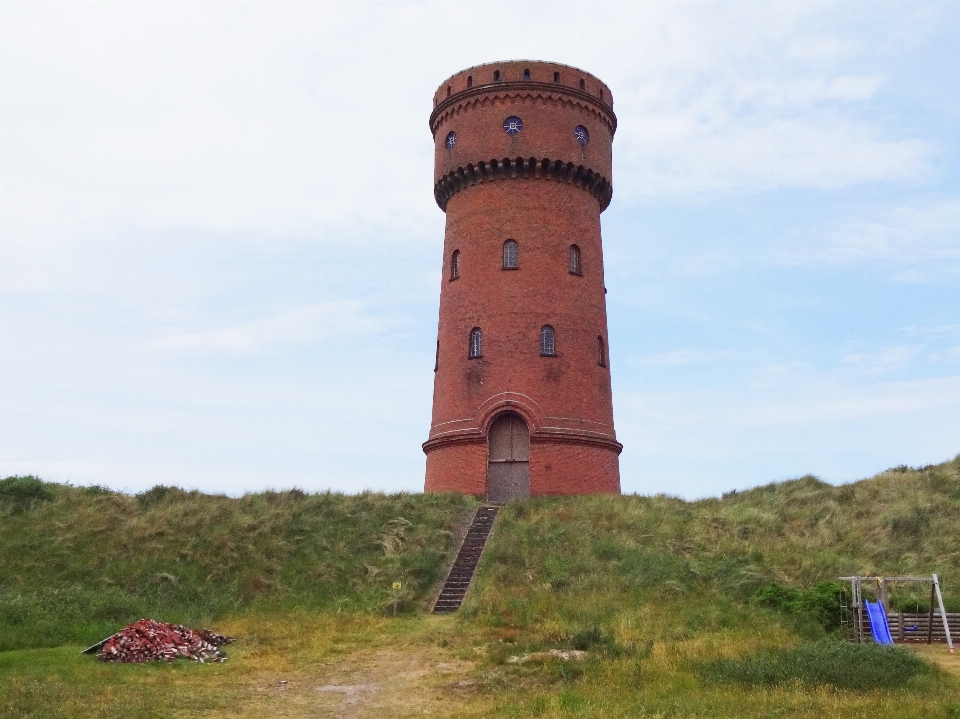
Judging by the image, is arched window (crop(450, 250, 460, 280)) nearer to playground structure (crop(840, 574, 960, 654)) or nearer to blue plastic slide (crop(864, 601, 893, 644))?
playground structure (crop(840, 574, 960, 654))

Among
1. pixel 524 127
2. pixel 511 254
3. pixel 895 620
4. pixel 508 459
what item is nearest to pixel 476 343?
pixel 511 254

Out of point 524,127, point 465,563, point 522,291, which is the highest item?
point 524,127

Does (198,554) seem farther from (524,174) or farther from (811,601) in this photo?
(524,174)

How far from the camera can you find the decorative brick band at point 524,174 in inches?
1112

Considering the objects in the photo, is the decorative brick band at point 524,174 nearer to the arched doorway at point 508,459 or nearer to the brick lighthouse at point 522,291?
the brick lighthouse at point 522,291

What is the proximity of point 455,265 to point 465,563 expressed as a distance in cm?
1181

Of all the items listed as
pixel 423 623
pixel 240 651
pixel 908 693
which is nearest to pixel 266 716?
pixel 240 651

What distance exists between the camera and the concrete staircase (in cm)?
1892

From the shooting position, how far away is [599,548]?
67.9 feet

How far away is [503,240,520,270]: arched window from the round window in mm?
3700

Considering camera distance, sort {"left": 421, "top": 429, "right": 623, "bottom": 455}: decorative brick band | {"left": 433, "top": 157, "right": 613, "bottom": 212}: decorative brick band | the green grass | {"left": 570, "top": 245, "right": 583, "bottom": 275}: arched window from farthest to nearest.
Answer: {"left": 570, "top": 245, "right": 583, "bottom": 275}: arched window
{"left": 433, "top": 157, "right": 613, "bottom": 212}: decorative brick band
{"left": 421, "top": 429, "right": 623, "bottom": 455}: decorative brick band
the green grass

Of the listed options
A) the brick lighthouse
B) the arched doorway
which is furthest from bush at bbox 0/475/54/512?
the arched doorway

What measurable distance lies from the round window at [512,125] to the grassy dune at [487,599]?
12.3 meters

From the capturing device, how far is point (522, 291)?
27.6m
